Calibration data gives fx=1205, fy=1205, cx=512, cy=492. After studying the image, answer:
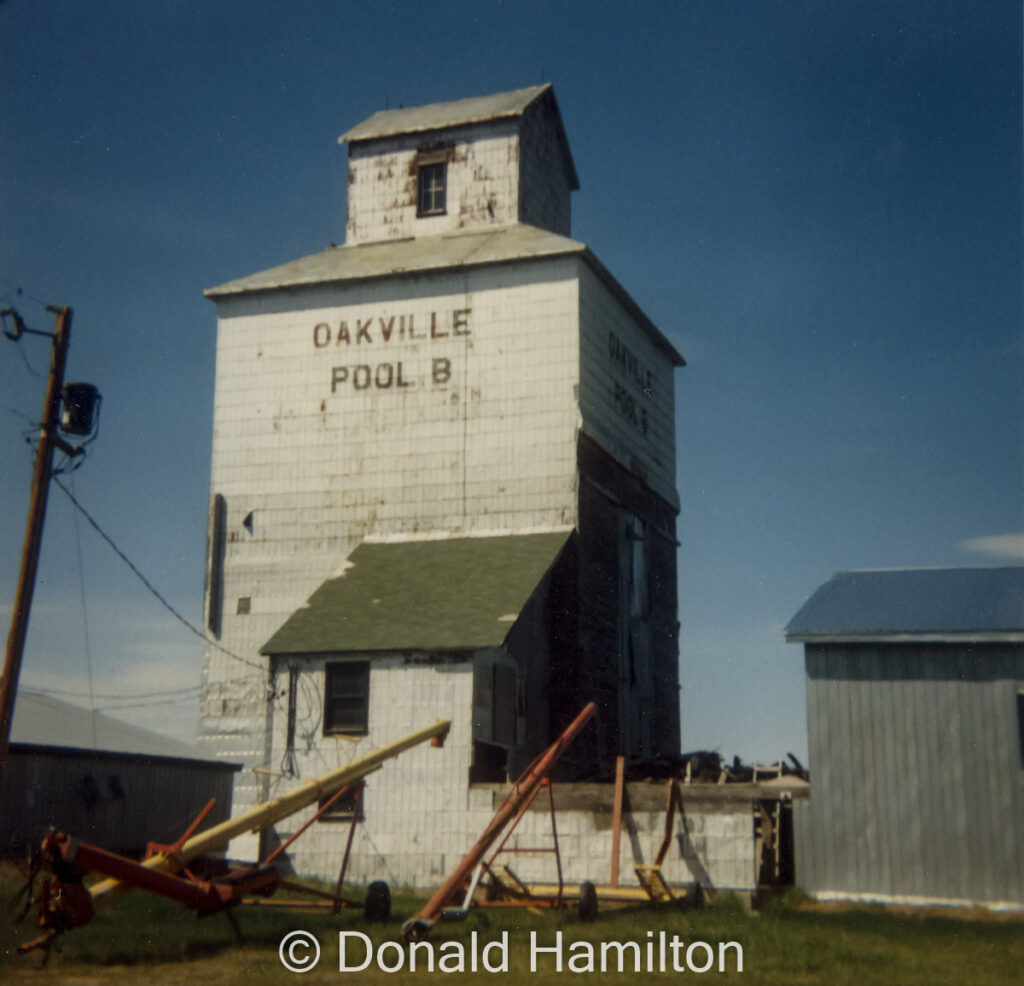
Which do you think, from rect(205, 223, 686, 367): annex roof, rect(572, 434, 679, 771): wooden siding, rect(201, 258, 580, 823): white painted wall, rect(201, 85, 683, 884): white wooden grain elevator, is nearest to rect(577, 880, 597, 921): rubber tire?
rect(201, 85, 683, 884): white wooden grain elevator

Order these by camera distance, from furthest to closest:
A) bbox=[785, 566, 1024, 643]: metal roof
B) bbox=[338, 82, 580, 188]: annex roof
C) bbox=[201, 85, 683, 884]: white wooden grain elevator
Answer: bbox=[338, 82, 580, 188]: annex roof → bbox=[201, 85, 683, 884]: white wooden grain elevator → bbox=[785, 566, 1024, 643]: metal roof

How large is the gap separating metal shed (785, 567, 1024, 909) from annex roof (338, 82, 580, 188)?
20.8 m

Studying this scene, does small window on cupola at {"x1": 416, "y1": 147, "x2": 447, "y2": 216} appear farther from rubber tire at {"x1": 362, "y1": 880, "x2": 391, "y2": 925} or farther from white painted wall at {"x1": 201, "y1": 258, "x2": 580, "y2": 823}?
rubber tire at {"x1": 362, "y1": 880, "x2": 391, "y2": 925}

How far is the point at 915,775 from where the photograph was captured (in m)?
21.6

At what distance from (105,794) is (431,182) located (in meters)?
20.6

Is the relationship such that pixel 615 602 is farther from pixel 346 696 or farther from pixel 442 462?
pixel 346 696

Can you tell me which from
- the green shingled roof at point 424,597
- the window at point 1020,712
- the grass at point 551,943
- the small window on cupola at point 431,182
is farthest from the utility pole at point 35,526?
the small window on cupola at point 431,182

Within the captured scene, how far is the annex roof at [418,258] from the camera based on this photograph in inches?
1346

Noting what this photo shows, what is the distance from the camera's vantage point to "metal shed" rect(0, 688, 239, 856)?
25.0m

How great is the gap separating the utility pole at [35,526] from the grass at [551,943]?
3.18 meters

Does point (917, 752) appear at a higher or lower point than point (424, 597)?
lower

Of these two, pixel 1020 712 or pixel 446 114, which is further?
pixel 446 114

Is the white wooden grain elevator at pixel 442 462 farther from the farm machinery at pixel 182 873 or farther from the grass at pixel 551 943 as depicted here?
the farm machinery at pixel 182 873

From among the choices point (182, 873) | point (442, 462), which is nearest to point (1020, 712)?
point (182, 873)
